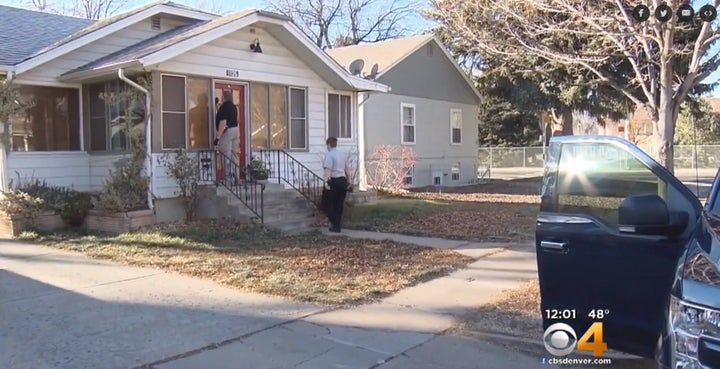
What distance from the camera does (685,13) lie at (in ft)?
47.1

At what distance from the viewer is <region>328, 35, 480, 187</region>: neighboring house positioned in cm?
2166

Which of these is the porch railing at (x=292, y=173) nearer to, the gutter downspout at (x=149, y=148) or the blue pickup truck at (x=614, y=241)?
the gutter downspout at (x=149, y=148)

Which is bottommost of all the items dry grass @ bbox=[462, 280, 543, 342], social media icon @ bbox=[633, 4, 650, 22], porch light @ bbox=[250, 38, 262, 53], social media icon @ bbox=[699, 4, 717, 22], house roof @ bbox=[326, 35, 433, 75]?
dry grass @ bbox=[462, 280, 543, 342]

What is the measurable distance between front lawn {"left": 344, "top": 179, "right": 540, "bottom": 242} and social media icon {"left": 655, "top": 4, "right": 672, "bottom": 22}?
5.14 m

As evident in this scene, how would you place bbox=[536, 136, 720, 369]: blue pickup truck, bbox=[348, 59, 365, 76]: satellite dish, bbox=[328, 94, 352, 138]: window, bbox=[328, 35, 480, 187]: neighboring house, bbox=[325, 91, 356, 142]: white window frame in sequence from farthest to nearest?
1. bbox=[348, 59, 365, 76]: satellite dish
2. bbox=[328, 35, 480, 187]: neighboring house
3. bbox=[328, 94, 352, 138]: window
4. bbox=[325, 91, 356, 142]: white window frame
5. bbox=[536, 136, 720, 369]: blue pickup truck

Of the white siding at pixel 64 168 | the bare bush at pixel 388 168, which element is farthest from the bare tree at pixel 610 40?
the white siding at pixel 64 168

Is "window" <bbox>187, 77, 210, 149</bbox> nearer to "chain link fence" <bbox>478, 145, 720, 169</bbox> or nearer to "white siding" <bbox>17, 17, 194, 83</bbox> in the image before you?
"white siding" <bbox>17, 17, 194, 83</bbox>

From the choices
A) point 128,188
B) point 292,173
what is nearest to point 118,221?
point 128,188

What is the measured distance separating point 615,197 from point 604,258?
4.32 feet

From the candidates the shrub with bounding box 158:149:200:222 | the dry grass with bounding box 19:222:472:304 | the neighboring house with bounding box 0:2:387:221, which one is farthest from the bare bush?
the dry grass with bounding box 19:222:472:304

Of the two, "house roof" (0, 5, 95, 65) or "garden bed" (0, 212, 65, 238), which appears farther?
"house roof" (0, 5, 95, 65)

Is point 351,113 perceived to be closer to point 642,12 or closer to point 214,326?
point 642,12

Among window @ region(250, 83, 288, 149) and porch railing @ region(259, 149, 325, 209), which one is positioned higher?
window @ region(250, 83, 288, 149)

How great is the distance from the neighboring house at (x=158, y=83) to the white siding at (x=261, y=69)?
0.02m
